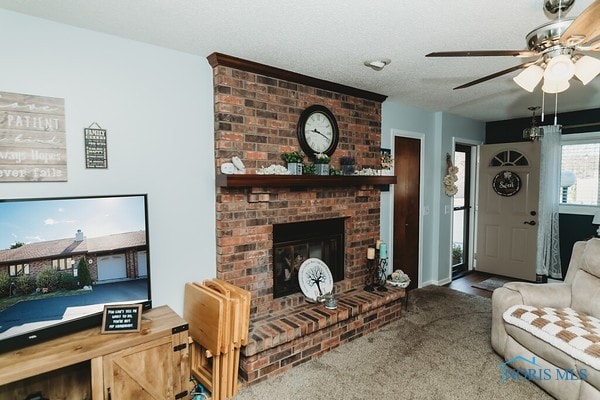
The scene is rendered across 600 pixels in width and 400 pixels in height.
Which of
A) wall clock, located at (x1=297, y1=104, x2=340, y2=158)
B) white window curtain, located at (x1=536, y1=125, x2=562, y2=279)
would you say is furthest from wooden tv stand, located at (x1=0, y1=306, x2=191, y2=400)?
white window curtain, located at (x1=536, y1=125, x2=562, y2=279)

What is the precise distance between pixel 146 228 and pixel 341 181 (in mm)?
1745

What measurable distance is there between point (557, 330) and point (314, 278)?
73.4 inches

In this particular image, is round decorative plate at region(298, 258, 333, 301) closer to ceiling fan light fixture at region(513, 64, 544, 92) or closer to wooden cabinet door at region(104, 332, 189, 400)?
wooden cabinet door at region(104, 332, 189, 400)

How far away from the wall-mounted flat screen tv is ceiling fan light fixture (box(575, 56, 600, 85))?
8.22 ft

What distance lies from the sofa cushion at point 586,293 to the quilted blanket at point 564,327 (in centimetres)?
6

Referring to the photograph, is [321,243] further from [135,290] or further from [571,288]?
[571,288]

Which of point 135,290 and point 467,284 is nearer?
point 135,290

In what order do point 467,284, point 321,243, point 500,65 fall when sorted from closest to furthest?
point 500,65 → point 321,243 → point 467,284

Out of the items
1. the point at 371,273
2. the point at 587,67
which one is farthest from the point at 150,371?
the point at 587,67

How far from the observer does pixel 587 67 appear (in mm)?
1659

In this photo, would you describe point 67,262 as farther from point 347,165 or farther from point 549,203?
point 549,203

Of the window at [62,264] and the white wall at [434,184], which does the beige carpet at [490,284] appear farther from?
the window at [62,264]

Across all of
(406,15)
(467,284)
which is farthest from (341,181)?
(467,284)

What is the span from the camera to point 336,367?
2.64 m
